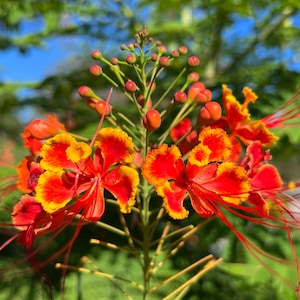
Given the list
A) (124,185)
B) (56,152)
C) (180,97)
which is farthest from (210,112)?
(56,152)

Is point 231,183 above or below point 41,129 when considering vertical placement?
below

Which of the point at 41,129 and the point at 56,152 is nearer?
the point at 56,152

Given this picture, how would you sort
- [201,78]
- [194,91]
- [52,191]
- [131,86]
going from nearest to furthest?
1. [52,191]
2. [131,86]
3. [194,91]
4. [201,78]

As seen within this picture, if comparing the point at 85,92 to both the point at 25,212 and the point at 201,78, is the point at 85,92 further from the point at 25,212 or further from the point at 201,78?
the point at 201,78

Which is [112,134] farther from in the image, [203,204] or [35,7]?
[35,7]

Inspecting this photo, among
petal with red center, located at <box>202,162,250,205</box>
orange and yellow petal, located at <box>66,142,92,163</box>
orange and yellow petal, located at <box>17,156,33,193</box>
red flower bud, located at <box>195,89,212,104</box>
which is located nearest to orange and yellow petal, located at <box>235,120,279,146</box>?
red flower bud, located at <box>195,89,212,104</box>

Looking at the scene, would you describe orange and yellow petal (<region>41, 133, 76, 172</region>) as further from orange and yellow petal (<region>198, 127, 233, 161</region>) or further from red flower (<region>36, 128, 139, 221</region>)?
orange and yellow petal (<region>198, 127, 233, 161</region>)

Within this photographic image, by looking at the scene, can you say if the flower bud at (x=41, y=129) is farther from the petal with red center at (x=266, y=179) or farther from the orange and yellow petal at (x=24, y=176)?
the petal with red center at (x=266, y=179)
